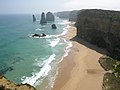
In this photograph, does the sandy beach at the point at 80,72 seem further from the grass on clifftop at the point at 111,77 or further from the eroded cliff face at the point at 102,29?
the eroded cliff face at the point at 102,29

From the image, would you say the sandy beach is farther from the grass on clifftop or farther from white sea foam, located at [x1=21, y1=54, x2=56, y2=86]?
white sea foam, located at [x1=21, y1=54, x2=56, y2=86]

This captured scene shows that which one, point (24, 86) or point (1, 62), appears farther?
point (1, 62)

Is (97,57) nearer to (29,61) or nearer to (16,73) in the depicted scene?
(29,61)

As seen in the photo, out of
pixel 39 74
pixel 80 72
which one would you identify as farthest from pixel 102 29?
pixel 39 74

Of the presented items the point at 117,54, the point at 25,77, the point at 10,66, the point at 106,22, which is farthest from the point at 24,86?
the point at 106,22

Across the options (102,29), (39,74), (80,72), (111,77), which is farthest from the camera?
(102,29)

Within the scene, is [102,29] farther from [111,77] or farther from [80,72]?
[111,77]

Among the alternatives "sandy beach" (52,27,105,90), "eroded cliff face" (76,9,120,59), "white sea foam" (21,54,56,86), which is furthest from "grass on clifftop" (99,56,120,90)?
"white sea foam" (21,54,56,86)
